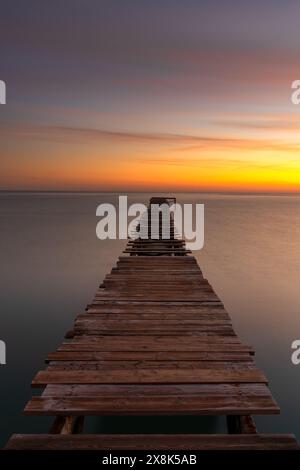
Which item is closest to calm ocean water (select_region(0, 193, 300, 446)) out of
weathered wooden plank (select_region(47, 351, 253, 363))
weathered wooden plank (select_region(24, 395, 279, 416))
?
weathered wooden plank (select_region(47, 351, 253, 363))

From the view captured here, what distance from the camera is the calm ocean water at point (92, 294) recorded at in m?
7.93

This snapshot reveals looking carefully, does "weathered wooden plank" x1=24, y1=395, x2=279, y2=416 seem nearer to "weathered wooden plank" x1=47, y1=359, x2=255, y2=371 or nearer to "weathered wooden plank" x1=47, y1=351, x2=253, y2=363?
"weathered wooden plank" x1=47, y1=359, x2=255, y2=371

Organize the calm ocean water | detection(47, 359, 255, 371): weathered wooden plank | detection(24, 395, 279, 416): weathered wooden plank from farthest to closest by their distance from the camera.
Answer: the calm ocean water
detection(47, 359, 255, 371): weathered wooden plank
detection(24, 395, 279, 416): weathered wooden plank

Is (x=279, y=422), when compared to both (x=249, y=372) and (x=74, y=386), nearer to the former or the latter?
(x=249, y=372)

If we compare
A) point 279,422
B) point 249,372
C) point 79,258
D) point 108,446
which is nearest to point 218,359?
point 249,372

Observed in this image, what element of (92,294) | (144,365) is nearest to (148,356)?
(144,365)

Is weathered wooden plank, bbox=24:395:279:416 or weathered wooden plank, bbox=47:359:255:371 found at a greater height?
weathered wooden plank, bbox=47:359:255:371

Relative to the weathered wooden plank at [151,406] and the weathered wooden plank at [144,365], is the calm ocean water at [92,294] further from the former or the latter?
the weathered wooden plank at [151,406]

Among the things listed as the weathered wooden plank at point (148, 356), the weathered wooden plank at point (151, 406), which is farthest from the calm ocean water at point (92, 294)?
the weathered wooden plank at point (151, 406)

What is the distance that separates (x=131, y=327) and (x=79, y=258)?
78.4ft

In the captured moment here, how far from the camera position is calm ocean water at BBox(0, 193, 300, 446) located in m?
7.93

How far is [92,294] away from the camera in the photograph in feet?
65.4

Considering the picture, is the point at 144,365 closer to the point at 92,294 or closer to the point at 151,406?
the point at 151,406

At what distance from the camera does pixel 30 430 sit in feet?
25.0
